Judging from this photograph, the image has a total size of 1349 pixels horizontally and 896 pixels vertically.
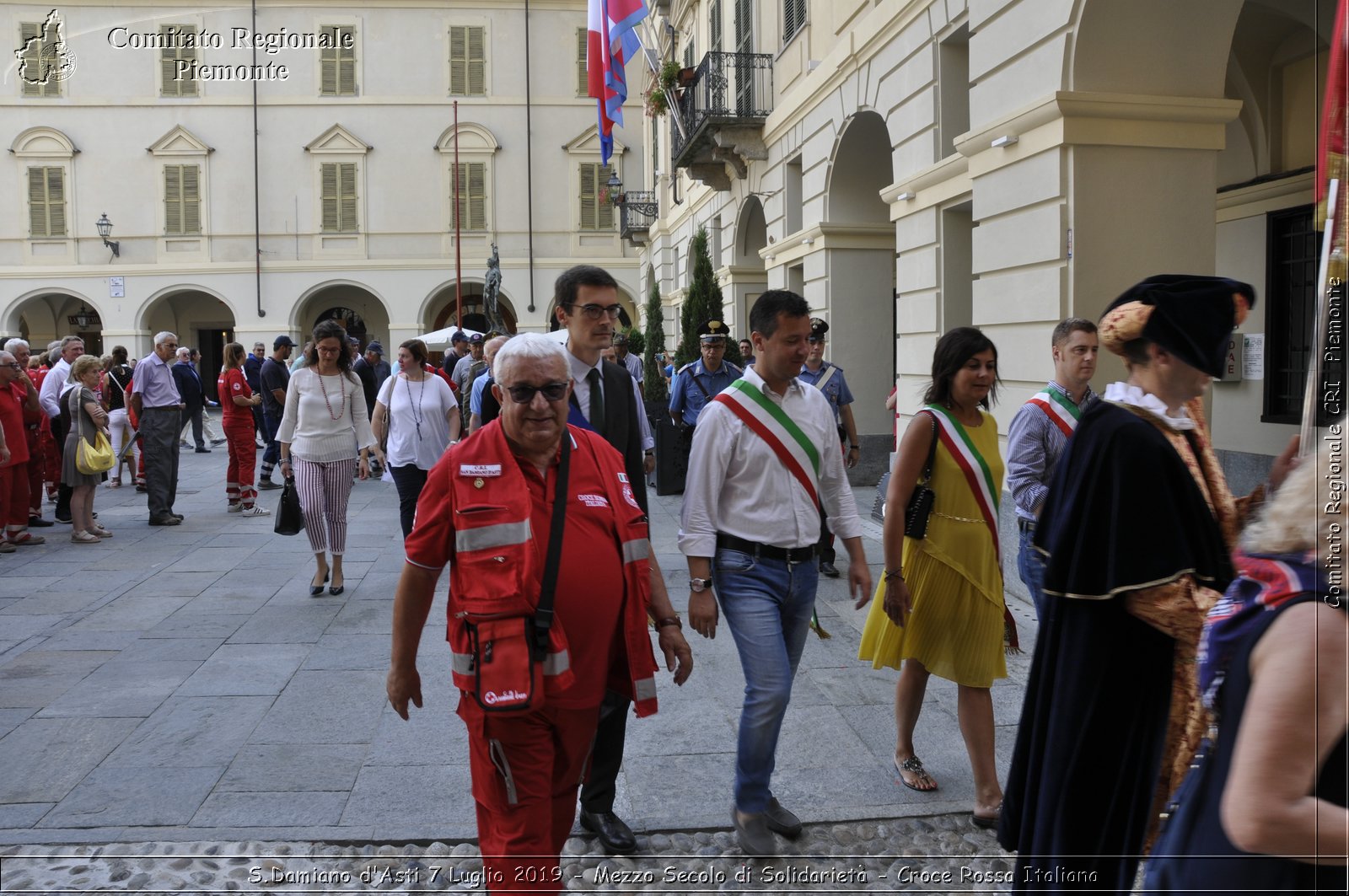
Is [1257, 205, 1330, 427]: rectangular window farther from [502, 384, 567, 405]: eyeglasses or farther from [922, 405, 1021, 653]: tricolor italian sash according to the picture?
[502, 384, 567, 405]: eyeglasses

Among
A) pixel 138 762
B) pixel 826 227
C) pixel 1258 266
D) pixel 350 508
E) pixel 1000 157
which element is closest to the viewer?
pixel 138 762

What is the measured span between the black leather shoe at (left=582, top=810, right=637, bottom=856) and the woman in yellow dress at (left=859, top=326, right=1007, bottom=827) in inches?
48.9

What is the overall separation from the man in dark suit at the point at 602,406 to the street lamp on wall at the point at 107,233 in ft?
110

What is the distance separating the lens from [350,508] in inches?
501

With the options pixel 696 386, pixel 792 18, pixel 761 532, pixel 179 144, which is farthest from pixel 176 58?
pixel 761 532

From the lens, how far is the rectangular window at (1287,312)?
31.5 ft

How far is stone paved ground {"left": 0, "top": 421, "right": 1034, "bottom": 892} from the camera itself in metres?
4.01

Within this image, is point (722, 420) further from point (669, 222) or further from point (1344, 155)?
point (669, 222)

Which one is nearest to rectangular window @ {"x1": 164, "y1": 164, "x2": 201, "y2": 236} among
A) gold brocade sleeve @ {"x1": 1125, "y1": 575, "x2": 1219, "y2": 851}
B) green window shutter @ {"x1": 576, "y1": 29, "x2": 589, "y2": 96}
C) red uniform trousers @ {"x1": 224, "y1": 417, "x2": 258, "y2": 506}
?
green window shutter @ {"x1": 576, "y1": 29, "x2": 589, "y2": 96}

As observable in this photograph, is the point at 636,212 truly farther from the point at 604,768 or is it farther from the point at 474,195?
the point at 604,768

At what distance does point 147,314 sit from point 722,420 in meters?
35.2

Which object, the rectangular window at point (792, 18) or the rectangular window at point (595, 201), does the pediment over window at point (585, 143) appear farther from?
the rectangular window at point (792, 18)

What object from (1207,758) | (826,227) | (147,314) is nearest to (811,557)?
(1207,758)

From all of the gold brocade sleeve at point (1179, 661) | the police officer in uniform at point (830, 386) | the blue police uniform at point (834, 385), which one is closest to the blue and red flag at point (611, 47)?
the police officer in uniform at point (830, 386)
